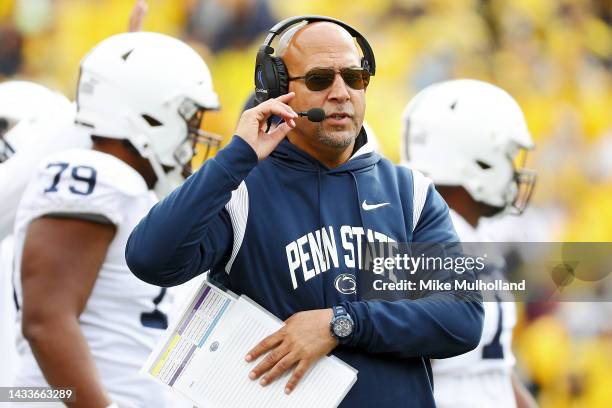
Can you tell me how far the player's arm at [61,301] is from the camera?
11.1 feet

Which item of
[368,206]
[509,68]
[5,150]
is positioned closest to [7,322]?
[5,150]

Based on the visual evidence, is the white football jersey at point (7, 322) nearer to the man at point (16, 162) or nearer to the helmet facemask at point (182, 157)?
the man at point (16, 162)

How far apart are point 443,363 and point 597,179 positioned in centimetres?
524

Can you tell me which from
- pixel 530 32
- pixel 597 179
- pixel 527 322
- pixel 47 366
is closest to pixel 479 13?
pixel 530 32

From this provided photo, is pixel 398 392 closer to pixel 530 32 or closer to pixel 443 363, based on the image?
pixel 443 363

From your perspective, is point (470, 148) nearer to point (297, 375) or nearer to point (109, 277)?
point (109, 277)

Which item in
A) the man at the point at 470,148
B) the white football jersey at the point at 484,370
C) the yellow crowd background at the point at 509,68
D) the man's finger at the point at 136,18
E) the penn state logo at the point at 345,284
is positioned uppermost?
the yellow crowd background at the point at 509,68

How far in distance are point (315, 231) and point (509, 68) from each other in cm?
666

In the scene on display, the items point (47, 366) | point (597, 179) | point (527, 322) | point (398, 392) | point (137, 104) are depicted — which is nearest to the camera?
point (398, 392)

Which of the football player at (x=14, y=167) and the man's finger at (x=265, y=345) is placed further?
the football player at (x=14, y=167)

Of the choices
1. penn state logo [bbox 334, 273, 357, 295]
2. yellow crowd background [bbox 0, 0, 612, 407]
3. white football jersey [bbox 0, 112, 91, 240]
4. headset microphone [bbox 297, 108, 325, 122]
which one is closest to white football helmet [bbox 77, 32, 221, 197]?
white football jersey [bbox 0, 112, 91, 240]

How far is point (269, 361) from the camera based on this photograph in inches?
104

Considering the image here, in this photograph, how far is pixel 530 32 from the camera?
9.30 m

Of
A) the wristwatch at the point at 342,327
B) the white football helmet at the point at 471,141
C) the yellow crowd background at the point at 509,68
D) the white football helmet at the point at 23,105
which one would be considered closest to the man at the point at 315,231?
the wristwatch at the point at 342,327
